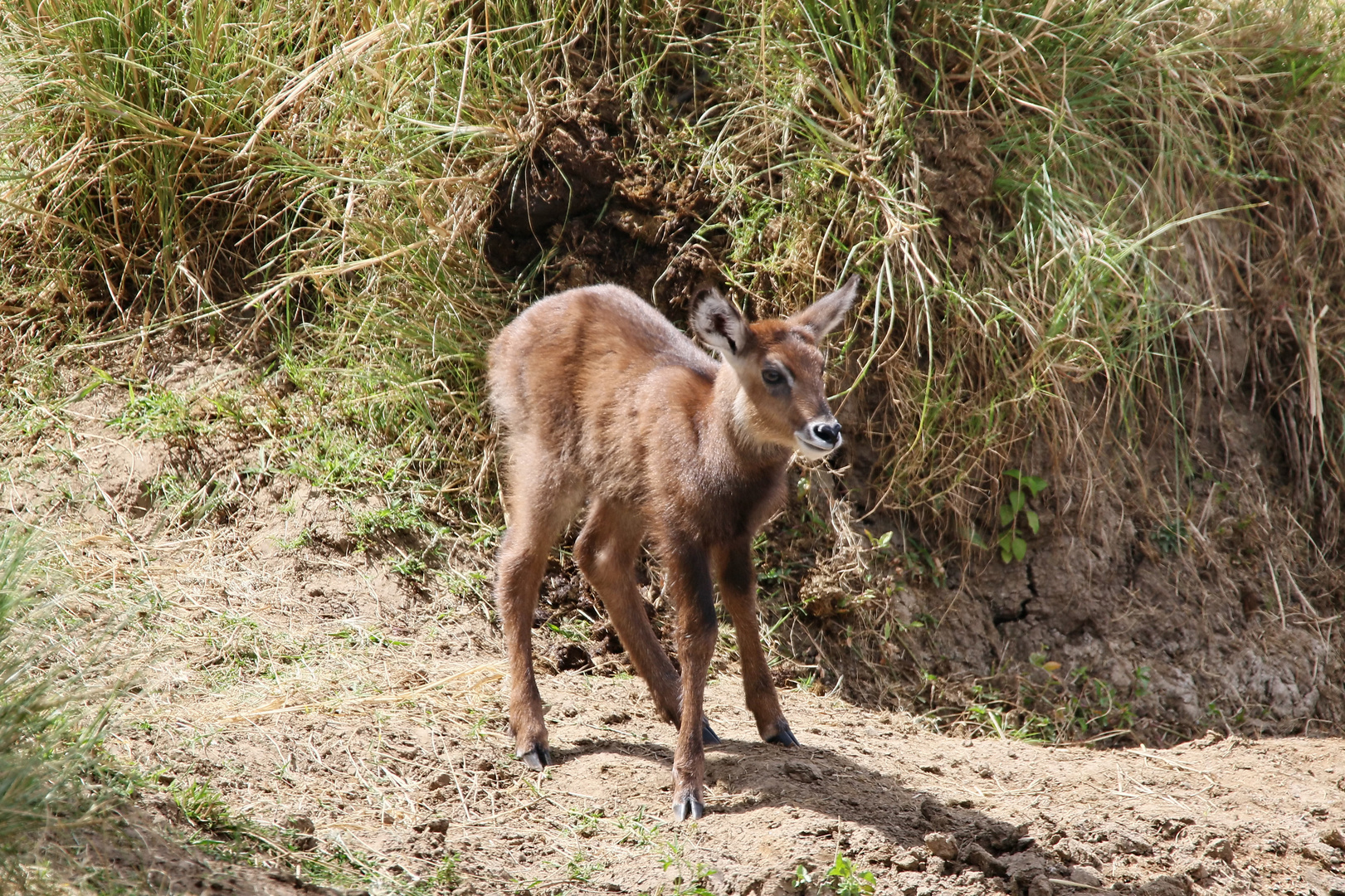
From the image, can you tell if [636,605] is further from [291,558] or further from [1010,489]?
[1010,489]

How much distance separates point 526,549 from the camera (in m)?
4.78

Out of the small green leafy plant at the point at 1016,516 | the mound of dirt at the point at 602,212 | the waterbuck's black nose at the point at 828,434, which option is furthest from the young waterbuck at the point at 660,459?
the small green leafy plant at the point at 1016,516

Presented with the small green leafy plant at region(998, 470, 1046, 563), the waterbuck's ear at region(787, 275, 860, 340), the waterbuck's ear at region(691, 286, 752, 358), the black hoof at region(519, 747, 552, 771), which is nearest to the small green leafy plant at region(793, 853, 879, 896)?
the black hoof at region(519, 747, 552, 771)

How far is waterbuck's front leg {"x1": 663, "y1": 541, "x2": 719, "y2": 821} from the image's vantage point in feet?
13.4

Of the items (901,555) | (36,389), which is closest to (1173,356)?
(901,555)

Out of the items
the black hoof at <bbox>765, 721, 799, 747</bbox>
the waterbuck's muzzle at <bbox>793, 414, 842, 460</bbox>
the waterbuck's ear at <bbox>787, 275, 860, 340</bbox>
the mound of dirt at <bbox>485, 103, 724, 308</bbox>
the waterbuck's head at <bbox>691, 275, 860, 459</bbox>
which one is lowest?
the black hoof at <bbox>765, 721, 799, 747</bbox>

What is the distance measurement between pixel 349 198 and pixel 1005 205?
3.31m

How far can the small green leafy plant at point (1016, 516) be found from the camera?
18.9ft

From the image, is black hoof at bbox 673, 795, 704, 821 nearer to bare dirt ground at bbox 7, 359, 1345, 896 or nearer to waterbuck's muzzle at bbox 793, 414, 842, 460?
bare dirt ground at bbox 7, 359, 1345, 896

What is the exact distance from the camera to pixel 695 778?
409 centimetres

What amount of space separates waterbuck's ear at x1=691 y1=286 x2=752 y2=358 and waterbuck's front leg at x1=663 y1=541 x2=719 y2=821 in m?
0.75

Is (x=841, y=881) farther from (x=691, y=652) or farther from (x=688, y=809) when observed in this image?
(x=691, y=652)

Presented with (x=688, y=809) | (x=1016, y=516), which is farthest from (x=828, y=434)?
(x=1016, y=516)

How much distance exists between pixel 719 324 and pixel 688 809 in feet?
5.69
